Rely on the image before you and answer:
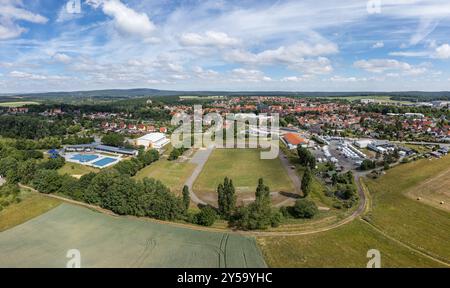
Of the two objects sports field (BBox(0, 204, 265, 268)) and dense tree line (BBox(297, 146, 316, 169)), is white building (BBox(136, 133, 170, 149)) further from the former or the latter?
sports field (BBox(0, 204, 265, 268))

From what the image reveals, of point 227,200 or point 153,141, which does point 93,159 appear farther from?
point 227,200

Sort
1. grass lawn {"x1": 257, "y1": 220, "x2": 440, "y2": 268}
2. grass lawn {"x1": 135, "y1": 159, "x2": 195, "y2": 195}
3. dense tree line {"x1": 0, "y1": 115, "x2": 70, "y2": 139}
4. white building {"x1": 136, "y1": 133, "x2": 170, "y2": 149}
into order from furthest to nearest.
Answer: dense tree line {"x1": 0, "y1": 115, "x2": 70, "y2": 139}, white building {"x1": 136, "y1": 133, "x2": 170, "y2": 149}, grass lawn {"x1": 135, "y1": 159, "x2": 195, "y2": 195}, grass lawn {"x1": 257, "y1": 220, "x2": 440, "y2": 268}

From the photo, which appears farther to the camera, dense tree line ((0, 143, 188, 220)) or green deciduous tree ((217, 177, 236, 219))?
green deciduous tree ((217, 177, 236, 219))

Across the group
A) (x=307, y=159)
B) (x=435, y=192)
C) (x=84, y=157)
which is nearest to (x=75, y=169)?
(x=84, y=157)

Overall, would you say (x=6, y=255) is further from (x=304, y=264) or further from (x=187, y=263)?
(x=304, y=264)

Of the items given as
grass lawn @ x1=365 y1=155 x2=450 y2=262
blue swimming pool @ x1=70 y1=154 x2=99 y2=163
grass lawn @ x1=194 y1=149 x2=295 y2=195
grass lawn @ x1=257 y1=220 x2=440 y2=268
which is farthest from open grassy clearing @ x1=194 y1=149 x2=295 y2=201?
blue swimming pool @ x1=70 y1=154 x2=99 y2=163

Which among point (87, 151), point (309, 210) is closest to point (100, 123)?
point (87, 151)
